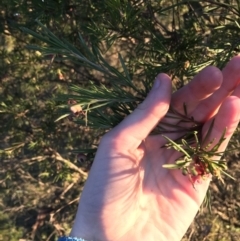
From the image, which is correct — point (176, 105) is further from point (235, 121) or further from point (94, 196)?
point (94, 196)

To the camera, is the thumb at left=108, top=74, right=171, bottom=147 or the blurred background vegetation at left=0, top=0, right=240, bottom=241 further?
the blurred background vegetation at left=0, top=0, right=240, bottom=241

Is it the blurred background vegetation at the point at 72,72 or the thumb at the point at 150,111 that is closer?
the thumb at the point at 150,111

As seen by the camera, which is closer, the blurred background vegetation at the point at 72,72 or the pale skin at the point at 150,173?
the pale skin at the point at 150,173

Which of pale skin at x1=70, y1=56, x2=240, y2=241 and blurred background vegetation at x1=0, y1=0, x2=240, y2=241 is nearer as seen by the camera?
pale skin at x1=70, y1=56, x2=240, y2=241

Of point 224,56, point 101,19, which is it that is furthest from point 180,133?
point 101,19

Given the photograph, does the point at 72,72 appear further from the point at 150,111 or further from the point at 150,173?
the point at 150,111

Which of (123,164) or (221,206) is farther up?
(123,164)
